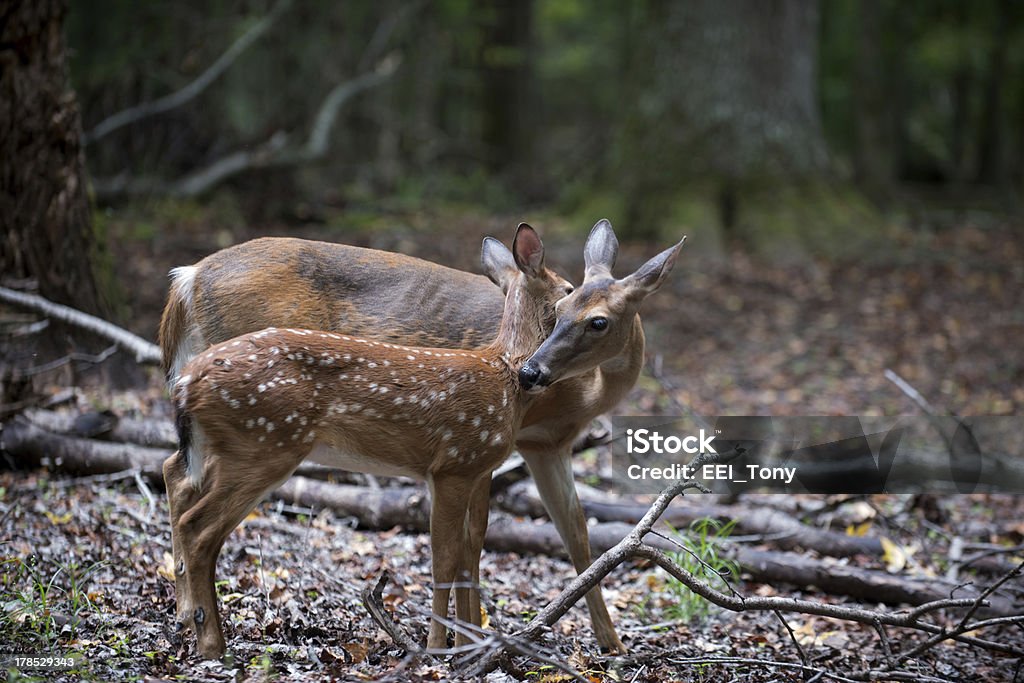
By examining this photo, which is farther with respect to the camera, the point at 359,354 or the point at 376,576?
the point at 376,576

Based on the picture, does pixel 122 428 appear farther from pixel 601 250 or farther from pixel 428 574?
pixel 601 250

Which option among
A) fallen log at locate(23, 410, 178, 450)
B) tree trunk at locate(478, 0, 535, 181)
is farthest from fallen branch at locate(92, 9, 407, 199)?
fallen log at locate(23, 410, 178, 450)

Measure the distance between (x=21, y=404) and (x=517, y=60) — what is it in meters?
13.8

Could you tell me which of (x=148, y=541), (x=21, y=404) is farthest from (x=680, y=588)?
(x=21, y=404)

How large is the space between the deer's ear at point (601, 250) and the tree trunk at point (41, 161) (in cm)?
435

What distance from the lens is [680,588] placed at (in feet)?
17.2

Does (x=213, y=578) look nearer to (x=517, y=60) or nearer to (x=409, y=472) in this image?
(x=409, y=472)

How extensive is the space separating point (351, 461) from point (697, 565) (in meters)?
2.13

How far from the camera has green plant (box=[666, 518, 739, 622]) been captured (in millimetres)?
5145

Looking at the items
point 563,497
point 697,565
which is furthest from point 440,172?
point 563,497

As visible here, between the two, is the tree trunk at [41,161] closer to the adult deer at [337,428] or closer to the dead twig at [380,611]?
the adult deer at [337,428]

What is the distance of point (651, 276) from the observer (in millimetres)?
4293

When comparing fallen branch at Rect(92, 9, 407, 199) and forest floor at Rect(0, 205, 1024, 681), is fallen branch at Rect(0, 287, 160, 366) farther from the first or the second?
fallen branch at Rect(92, 9, 407, 199)

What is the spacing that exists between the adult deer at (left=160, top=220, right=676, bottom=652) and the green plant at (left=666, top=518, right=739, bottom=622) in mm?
658
